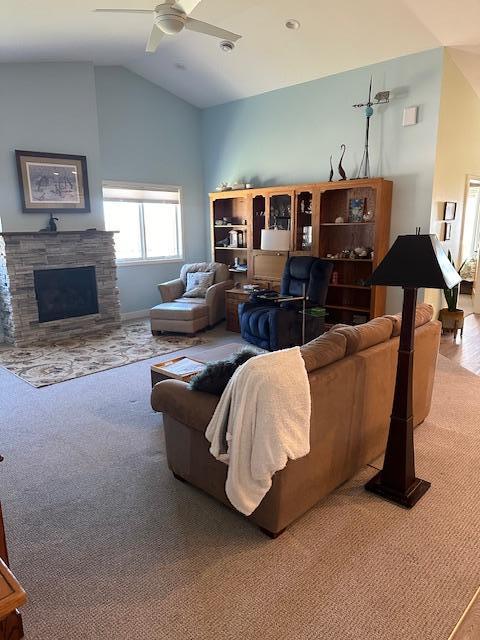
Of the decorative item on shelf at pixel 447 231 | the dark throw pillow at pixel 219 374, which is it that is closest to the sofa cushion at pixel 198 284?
the decorative item on shelf at pixel 447 231

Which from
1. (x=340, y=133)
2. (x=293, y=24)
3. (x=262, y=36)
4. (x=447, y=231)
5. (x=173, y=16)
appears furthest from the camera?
(x=340, y=133)

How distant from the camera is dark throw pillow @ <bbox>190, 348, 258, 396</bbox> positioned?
2.11 meters

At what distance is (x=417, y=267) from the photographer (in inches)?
81.7

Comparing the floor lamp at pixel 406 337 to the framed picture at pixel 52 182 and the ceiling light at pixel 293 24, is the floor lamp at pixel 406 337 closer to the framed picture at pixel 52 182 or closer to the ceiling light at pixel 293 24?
the ceiling light at pixel 293 24

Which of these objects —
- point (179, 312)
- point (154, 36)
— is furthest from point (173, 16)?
point (179, 312)

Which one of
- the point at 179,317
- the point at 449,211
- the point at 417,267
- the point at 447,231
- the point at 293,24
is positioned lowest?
the point at 179,317

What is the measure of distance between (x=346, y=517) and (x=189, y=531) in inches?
31.4

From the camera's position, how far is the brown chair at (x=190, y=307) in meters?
5.61

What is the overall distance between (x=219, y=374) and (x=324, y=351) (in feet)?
1.75

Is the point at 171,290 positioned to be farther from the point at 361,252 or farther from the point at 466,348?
the point at 466,348

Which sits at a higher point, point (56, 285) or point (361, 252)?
point (361, 252)

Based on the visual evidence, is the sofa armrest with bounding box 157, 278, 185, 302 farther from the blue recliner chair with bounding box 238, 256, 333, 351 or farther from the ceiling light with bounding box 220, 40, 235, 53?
the ceiling light with bounding box 220, 40, 235, 53

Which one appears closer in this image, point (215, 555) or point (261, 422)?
point (261, 422)

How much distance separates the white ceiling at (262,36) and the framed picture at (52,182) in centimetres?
110
